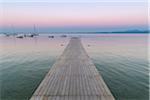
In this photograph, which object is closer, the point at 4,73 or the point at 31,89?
the point at 31,89

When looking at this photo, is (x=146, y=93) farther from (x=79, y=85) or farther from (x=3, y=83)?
(x=3, y=83)

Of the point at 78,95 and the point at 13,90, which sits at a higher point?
the point at 78,95

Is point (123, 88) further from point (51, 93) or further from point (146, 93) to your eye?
point (51, 93)

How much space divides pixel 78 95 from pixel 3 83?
286 inches

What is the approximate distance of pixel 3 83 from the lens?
37.8ft

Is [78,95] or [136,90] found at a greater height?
[78,95]

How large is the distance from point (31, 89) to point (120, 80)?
21.0 ft

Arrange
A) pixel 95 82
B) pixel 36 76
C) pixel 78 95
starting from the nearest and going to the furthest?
pixel 78 95
pixel 95 82
pixel 36 76

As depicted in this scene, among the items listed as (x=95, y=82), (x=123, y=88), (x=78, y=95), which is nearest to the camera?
(x=78, y=95)

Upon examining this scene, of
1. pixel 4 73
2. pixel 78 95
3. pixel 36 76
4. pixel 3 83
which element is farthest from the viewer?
pixel 4 73

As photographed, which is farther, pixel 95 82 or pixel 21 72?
pixel 21 72

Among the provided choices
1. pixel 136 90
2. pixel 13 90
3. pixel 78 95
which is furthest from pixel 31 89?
pixel 136 90

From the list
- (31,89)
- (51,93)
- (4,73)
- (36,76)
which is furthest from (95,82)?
(4,73)

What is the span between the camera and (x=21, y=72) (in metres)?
14.2
